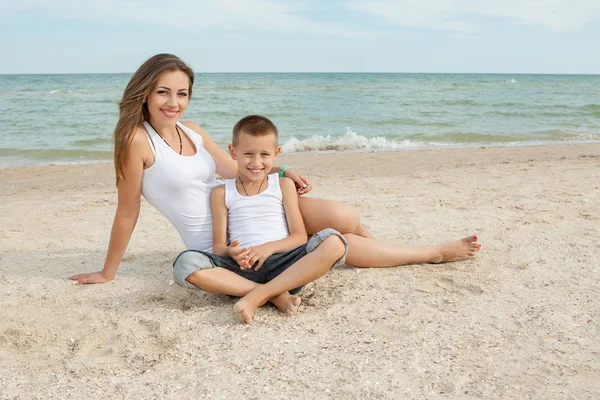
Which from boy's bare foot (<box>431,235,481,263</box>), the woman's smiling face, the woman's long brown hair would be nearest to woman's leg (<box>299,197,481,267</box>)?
boy's bare foot (<box>431,235,481,263</box>)

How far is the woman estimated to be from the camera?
10.2 feet

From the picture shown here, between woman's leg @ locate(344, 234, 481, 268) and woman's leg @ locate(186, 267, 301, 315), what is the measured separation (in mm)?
693

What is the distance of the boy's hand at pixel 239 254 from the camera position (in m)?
2.84

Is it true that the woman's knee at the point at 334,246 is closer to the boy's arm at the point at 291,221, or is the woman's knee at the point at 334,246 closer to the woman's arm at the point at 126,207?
the boy's arm at the point at 291,221

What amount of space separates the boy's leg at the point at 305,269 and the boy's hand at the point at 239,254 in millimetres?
143

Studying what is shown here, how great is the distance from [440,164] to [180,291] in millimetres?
5906

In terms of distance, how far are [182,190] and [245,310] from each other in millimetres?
847

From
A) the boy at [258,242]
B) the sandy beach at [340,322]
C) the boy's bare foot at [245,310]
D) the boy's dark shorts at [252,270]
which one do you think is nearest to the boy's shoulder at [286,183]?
the boy at [258,242]

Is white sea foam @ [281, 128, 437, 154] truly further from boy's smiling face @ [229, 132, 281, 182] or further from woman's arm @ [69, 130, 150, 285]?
boy's smiling face @ [229, 132, 281, 182]

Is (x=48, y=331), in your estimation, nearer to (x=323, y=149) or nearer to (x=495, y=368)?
(x=495, y=368)

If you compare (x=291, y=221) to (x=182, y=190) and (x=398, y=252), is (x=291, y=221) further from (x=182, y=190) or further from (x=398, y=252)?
(x=398, y=252)

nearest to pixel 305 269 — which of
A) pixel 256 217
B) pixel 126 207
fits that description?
pixel 256 217

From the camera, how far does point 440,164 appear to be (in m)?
8.35

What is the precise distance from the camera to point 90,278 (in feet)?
11.1
